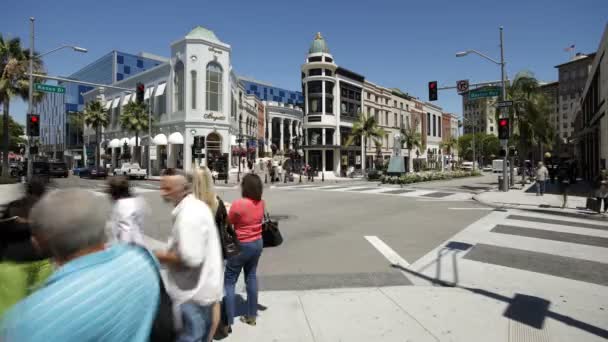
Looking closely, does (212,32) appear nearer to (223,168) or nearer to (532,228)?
(223,168)

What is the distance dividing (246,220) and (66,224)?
2.54 m

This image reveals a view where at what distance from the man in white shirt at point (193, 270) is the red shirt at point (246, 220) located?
4.08 feet

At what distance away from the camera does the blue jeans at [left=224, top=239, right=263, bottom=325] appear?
12.6 feet

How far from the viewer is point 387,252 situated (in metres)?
7.59

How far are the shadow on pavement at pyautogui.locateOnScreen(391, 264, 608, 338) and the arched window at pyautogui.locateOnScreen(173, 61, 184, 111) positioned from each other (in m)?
38.2

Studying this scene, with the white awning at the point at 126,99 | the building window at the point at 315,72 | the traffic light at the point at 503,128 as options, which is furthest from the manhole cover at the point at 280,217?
the white awning at the point at 126,99

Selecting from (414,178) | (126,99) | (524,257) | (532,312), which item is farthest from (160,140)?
(532,312)

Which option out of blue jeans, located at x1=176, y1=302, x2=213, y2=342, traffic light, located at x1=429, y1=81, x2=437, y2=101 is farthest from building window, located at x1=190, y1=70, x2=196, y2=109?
blue jeans, located at x1=176, y1=302, x2=213, y2=342

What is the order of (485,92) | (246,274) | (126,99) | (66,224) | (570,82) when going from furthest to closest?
(570,82) < (126,99) < (485,92) < (246,274) < (66,224)

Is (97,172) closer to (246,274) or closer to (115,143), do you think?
(115,143)

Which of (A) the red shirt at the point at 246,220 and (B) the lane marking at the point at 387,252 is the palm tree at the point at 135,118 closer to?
(B) the lane marking at the point at 387,252

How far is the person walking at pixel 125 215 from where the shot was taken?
4234mm

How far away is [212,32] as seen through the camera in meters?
39.8

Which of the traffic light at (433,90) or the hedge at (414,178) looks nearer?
the traffic light at (433,90)
